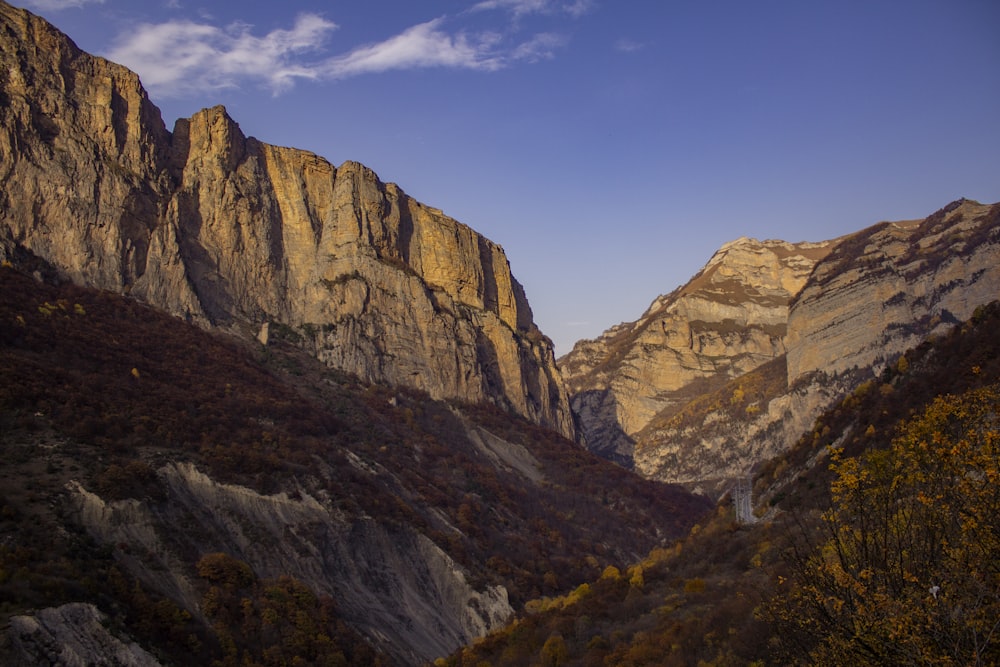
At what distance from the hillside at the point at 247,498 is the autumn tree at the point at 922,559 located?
2850 centimetres

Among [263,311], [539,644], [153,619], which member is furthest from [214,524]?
[263,311]

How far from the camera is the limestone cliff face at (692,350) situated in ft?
553

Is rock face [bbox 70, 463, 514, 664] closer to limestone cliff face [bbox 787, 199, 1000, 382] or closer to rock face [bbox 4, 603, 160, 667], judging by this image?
rock face [bbox 4, 603, 160, 667]

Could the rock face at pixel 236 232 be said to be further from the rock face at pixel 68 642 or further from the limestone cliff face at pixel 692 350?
the rock face at pixel 68 642

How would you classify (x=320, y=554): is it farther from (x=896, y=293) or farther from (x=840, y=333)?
(x=896, y=293)

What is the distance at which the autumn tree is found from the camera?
40.1ft

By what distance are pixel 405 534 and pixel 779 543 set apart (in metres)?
31.3

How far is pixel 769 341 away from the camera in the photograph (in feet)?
554

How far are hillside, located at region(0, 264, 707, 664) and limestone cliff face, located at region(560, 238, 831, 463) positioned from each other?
73.6 meters

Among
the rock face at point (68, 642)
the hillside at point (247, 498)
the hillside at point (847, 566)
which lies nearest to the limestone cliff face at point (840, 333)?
the hillside at point (247, 498)

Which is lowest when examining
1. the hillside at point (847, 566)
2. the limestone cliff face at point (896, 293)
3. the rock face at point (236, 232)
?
the hillside at point (847, 566)

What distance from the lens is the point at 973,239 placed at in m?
113

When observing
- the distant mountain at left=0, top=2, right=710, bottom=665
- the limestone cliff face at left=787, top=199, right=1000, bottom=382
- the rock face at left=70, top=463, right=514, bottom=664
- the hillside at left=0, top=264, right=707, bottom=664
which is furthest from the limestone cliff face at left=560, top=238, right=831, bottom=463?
the rock face at left=70, top=463, right=514, bottom=664

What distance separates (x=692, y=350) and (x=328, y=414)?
11102 centimetres
